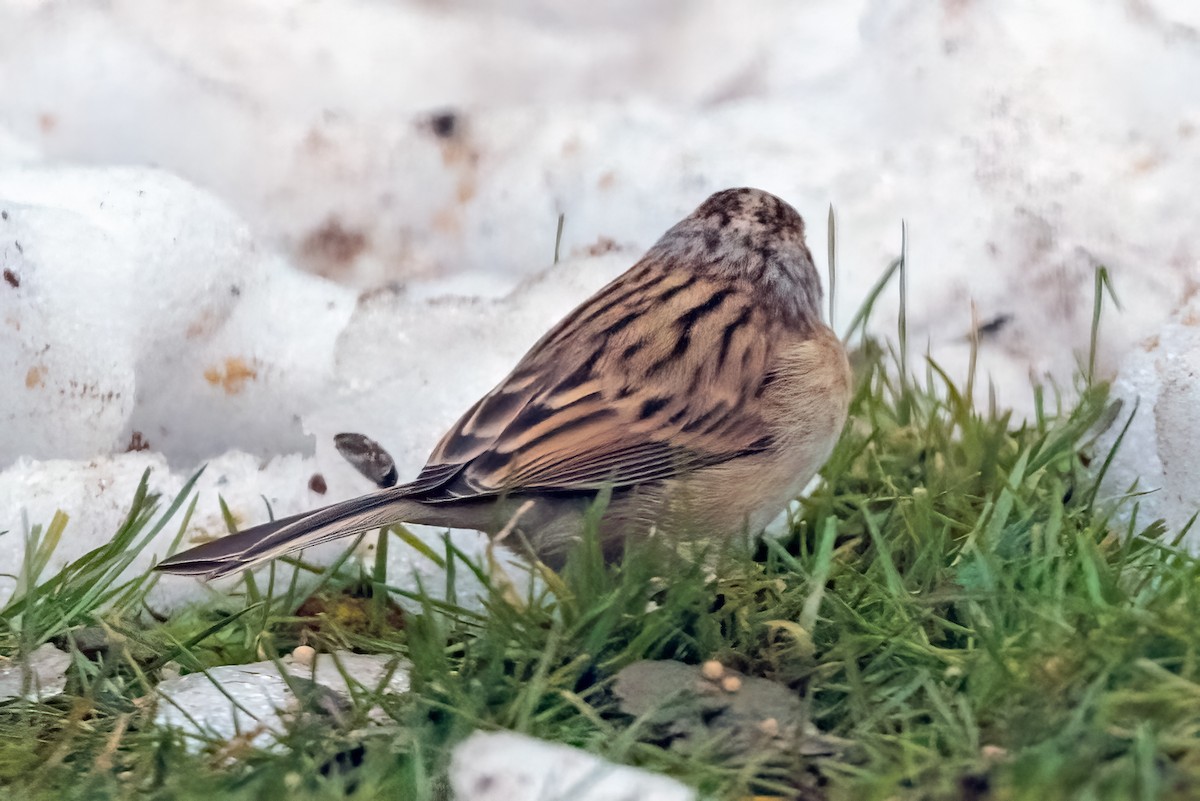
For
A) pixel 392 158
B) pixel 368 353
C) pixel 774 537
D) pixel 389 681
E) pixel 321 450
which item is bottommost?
pixel 389 681

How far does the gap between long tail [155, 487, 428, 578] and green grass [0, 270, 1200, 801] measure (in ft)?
0.54

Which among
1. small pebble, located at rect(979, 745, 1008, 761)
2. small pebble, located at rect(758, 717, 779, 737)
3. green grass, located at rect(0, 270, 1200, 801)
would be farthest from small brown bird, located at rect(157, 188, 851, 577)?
small pebble, located at rect(979, 745, 1008, 761)

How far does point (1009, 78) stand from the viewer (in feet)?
11.1

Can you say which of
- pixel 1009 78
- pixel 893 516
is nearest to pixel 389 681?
pixel 893 516

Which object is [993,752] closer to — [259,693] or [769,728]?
[769,728]

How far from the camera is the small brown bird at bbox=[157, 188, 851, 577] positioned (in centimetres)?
202

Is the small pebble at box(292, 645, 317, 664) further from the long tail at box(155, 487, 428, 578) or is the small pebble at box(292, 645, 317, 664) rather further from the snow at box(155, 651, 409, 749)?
the long tail at box(155, 487, 428, 578)

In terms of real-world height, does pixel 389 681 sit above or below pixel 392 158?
below

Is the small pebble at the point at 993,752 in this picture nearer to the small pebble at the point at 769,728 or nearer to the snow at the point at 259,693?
the small pebble at the point at 769,728

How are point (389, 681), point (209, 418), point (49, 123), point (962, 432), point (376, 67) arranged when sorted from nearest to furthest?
1. point (389, 681)
2. point (962, 432)
3. point (209, 418)
4. point (49, 123)
5. point (376, 67)

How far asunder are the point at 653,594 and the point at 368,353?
1.26 meters

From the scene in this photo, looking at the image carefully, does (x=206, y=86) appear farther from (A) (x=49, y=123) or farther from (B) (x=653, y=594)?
(B) (x=653, y=594)

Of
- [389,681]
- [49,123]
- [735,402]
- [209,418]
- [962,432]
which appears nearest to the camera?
[389,681]

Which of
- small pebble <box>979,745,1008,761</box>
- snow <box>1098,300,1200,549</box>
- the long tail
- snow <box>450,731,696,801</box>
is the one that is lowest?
snow <box>450,731,696,801</box>
